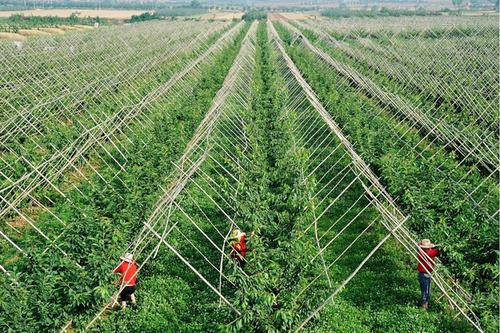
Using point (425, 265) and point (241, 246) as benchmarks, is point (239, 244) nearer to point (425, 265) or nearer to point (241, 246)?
point (241, 246)

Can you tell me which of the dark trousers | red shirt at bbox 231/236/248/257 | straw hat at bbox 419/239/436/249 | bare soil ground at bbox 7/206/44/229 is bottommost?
bare soil ground at bbox 7/206/44/229

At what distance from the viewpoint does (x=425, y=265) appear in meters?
9.24

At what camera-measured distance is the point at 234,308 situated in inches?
282

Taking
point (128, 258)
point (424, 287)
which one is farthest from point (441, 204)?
point (128, 258)


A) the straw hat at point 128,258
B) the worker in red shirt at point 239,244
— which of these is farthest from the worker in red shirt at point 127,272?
the worker in red shirt at point 239,244

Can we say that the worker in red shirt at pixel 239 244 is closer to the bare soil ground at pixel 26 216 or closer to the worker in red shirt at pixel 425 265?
the worker in red shirt at pixel 425 265

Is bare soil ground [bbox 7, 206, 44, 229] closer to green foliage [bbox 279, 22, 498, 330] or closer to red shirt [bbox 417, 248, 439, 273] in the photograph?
green foliage [bbox 279, 22, 498, 330]

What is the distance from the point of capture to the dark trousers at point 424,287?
936cm

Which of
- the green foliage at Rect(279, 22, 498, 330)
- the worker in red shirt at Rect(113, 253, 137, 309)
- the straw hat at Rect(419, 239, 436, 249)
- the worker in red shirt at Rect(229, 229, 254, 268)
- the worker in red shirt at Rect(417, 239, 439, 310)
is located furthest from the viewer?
the worker in red shirt at Rect(229, 229, 254, 268)

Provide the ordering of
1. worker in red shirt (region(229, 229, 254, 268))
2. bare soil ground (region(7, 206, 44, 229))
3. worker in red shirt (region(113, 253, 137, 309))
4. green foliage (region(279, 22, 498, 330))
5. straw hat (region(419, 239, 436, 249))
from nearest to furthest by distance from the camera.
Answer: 1. green foliage (region(279, 22, 498, 330))
2. worker in red shirt (region(113, 253, 137, 309))
3. straw hat (region(419, 239, 436, 249))
4. worker in red shirt (region(229, 229, 254, 268))
5. bare soil ground (region(7, 206, 44, 229))

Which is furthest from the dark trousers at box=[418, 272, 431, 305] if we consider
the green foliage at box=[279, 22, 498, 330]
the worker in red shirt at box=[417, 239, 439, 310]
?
the green foliage at box=[279, 22, 498, 330]

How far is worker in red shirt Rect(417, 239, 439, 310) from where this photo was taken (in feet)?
29.4

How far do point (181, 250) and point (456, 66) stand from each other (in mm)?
22910

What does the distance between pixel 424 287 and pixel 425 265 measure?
21.5 inches
